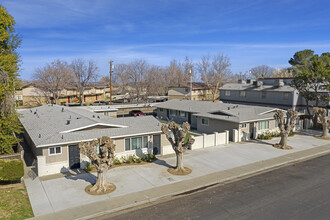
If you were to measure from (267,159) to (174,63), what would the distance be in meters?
96.6

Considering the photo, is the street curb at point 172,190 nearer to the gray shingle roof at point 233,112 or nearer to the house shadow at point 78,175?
the house shadow at point 78,175

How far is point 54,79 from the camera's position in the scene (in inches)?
2466

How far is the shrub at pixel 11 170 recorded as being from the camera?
53.3 feet

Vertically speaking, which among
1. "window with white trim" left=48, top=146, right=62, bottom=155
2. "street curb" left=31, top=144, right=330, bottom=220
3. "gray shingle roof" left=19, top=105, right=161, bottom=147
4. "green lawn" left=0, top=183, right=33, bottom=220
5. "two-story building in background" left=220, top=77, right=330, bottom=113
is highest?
"two-story building in background" left=220, top=77, right=330, bottom=113

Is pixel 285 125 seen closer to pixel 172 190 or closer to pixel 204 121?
pixel 204 121

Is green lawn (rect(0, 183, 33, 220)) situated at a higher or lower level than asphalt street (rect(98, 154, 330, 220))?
higher

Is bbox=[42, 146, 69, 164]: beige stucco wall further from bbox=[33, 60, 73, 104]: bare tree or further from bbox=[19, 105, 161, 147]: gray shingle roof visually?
bbox=[33, 60, 73, 104]: bare tree

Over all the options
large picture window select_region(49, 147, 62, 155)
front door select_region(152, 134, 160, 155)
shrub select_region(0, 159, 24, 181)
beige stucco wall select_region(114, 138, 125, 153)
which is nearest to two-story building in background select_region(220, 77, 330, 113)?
front door select_region(152, 134, 160, 155)

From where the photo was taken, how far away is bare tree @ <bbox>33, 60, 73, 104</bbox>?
6144cm

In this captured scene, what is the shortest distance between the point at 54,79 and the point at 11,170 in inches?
1984

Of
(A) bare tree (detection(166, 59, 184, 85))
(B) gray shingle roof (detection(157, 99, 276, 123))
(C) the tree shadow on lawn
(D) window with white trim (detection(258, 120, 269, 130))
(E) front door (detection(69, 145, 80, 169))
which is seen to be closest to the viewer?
(C) the tree shadow on lawn

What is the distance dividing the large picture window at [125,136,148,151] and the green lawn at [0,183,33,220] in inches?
317

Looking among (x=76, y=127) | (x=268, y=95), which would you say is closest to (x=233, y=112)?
(x=76, y=127)

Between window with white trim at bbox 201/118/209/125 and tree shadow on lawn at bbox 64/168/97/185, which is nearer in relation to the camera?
tree shadow on lawn at bbox 64/168/97/185
